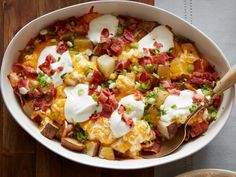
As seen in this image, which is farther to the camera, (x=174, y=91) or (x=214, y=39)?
(x=214, y=39)

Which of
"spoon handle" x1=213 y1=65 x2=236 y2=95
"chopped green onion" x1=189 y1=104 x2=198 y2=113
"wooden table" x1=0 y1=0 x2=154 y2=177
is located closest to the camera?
"spoon handle" x1=213 y1=65 x2=236 y2=95

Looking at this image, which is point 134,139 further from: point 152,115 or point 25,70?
point 25,70

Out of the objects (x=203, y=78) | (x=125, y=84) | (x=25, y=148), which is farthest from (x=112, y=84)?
(x=25, y=148)

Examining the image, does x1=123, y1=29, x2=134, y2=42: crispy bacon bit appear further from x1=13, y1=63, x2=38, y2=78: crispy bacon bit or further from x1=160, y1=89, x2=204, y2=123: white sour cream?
x1=13, y1=63, x2=38, y2=78: crispy bacon bit

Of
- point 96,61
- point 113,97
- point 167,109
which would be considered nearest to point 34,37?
point 96,61

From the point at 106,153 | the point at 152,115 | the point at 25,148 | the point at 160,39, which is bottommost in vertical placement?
the point at 25,148

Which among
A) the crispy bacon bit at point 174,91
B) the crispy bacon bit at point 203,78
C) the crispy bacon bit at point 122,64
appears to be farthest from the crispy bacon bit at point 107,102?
the crispy bacon bit at point 203,78

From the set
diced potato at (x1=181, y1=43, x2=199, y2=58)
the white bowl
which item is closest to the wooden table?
the white bowl
